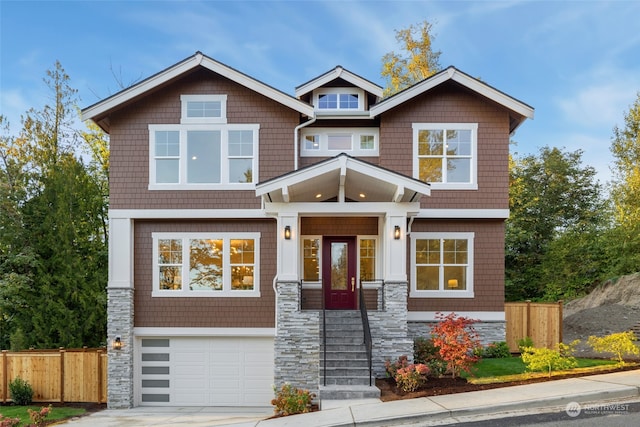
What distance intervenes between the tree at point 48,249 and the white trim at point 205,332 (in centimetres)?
427

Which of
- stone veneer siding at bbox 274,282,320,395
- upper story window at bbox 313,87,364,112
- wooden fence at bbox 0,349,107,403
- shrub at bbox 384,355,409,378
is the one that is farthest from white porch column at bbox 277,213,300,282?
wooden fence at bbox 0,349,107,403

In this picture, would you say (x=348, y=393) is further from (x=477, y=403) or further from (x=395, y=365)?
(x=477, y=403)

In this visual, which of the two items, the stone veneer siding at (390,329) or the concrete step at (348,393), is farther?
the stone veneer siding at (390,329)

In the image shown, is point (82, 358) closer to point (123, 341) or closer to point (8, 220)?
point (123, 341)

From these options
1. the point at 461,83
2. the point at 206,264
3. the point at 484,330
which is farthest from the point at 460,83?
the point at 206,264

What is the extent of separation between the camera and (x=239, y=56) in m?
24.9

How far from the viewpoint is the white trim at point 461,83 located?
11.3 metres

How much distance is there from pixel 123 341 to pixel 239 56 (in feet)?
62.4

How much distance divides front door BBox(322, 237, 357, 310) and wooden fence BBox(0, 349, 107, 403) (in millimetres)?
6677

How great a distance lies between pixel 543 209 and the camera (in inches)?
974

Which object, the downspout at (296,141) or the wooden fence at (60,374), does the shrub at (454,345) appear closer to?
the downspout at (296,141)

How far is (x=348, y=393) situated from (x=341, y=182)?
463 cm

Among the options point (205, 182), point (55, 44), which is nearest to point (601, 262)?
point (205, 182)

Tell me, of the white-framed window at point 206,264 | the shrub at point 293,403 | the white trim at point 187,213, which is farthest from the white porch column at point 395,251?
the white-framed window at point 206,264
